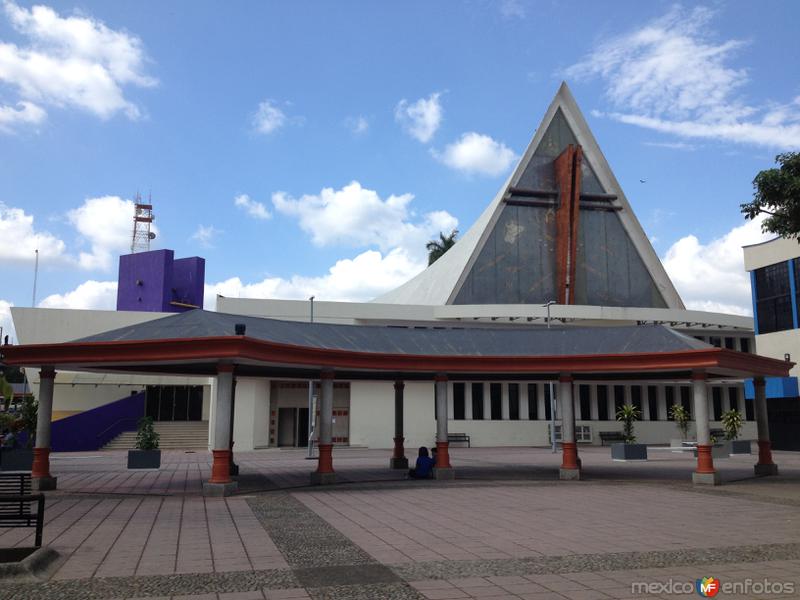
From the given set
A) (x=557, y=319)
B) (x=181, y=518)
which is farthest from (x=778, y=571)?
(x=557, y=319)

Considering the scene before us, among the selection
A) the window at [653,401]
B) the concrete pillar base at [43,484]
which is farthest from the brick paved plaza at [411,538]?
the window at [653,401]

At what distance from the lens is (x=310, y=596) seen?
26.6 ft

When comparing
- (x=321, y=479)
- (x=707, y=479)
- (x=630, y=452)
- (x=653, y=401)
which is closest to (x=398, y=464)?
(x=321, y=479)

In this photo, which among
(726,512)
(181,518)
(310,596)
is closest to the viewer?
(310,596)

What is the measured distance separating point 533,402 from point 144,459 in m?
28.2

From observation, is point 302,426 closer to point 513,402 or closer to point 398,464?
point 513,402

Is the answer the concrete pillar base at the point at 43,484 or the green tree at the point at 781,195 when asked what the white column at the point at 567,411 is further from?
the concrete pillar base at the point at 43,484

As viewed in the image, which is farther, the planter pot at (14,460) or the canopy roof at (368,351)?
the planter pot at (14,460)

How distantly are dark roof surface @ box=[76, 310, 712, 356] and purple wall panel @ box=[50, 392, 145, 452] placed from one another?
23.3 meters

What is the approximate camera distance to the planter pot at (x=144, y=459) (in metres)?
25.9

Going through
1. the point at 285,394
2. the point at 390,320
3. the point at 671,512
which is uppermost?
the point at 390,320

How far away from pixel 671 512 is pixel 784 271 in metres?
33.5

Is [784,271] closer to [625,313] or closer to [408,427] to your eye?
[625,313]

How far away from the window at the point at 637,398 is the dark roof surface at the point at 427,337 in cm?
2624
